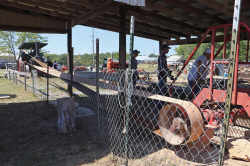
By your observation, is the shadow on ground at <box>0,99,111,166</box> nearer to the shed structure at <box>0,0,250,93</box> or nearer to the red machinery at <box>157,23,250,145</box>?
the red machinery at <box>157,23,250,145</box>

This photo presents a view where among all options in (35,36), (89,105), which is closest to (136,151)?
(89,105)

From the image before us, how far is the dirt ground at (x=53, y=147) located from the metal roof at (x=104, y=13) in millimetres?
2802

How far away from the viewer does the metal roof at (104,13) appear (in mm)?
4289

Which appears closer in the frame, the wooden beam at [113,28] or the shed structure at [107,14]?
the shed structure at [107,14]

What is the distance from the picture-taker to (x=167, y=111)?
3.48 meters

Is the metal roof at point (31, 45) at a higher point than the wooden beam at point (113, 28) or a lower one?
higher

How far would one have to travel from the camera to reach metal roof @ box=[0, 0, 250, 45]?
14.1ft

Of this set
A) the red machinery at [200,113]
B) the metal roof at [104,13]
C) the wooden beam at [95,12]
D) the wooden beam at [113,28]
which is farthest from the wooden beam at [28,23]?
the red machinery at [200,113]

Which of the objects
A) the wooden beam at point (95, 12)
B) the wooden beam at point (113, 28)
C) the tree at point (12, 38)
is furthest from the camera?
the tree at point (12, 38)

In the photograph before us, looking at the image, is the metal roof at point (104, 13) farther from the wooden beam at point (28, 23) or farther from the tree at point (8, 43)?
the tree at point (8, 43)

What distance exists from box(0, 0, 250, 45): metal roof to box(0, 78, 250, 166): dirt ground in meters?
2.80

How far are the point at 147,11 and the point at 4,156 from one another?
4.48 meters

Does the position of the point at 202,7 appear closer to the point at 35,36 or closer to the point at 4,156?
the point at 4,156

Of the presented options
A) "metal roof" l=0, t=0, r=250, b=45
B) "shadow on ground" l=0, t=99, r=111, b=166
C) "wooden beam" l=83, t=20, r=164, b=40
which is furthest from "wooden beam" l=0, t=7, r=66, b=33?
"shadow on ground" l=0, t=99, r=111, b=166
